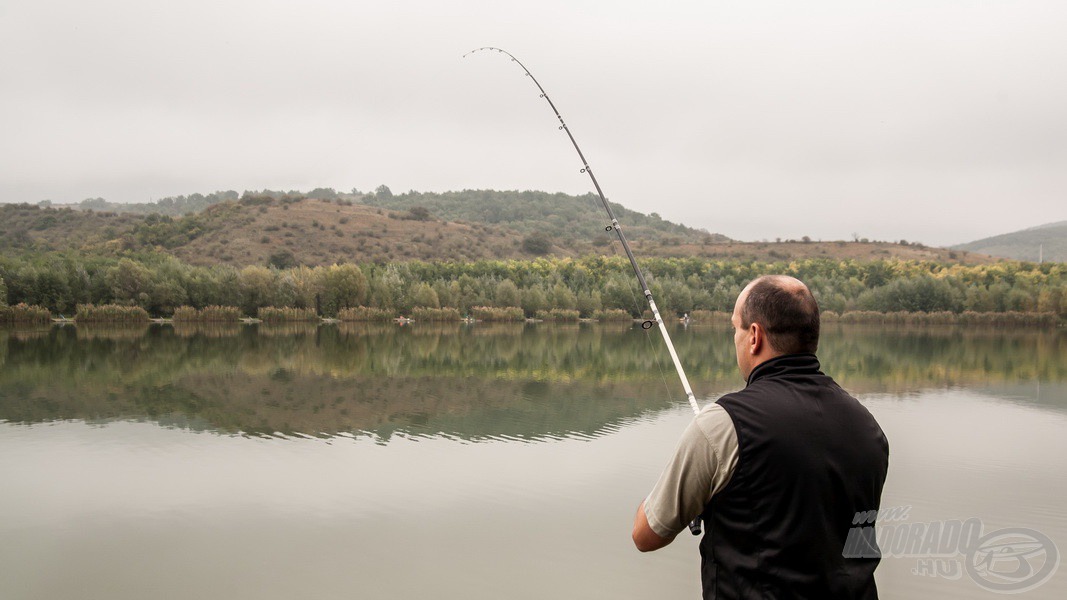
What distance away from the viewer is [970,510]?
781cm

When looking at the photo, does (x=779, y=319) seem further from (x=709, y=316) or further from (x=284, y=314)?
(x=709, y=316)

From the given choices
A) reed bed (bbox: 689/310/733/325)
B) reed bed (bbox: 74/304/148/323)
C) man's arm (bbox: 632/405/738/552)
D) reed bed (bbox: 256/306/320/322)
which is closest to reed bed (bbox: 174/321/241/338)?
reed bed (bbox: 256/306/320/322)

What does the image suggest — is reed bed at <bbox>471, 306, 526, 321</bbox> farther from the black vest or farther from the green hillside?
the green hillside

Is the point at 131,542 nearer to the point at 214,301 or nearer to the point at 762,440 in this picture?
the point at 762,440

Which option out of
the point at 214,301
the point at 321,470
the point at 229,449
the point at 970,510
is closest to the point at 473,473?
the point at 321,470

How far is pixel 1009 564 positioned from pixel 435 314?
39365 mm

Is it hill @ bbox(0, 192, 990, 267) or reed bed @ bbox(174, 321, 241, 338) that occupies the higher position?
hill @ bbox(0, 192, 990, 267)

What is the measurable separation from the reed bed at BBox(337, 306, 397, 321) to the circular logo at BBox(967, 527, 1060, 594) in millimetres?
38522

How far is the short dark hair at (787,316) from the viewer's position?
2215 mm

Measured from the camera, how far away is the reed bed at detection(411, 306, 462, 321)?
144ft

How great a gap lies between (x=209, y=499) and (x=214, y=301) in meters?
34.1

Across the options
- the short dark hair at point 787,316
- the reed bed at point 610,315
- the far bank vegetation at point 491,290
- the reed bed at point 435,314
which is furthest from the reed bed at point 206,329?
the short dark hair at point 787,316

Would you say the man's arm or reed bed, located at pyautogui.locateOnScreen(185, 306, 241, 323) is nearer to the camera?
the man's arm
